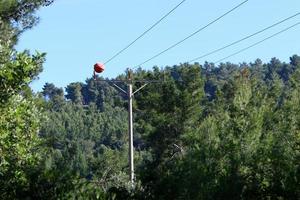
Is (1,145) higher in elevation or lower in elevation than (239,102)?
lower

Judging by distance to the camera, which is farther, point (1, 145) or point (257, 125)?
point (257, 125)

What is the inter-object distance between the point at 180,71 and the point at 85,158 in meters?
55.7

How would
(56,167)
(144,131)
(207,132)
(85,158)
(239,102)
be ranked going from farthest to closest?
(85,158)
(144,131)
(207,132)
(239,102)
(56,167)

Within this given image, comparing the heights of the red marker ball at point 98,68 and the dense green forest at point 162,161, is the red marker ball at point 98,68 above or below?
above

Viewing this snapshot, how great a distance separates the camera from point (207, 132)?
18641mm

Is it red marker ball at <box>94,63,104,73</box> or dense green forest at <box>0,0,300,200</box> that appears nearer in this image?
dense green forest at <box>0,0,300,200</box>

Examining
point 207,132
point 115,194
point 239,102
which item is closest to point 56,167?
point 115,194

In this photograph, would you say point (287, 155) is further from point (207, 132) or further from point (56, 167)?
point (207, 132)

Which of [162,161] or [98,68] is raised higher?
[98,68]

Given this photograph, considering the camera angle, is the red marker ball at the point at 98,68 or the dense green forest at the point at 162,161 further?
the red marker ball at the point at 98,68

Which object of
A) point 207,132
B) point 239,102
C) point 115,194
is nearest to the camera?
point 115,194

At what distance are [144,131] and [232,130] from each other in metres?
30.2

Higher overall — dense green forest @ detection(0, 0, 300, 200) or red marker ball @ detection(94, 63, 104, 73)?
red marker ball @ detection(94, 63, 104, 73)

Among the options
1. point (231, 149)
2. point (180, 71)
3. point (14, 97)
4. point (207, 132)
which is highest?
point (180, 71)
